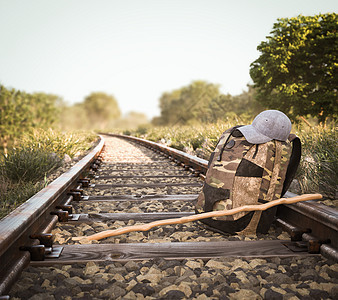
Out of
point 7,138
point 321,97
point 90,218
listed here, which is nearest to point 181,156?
point 90,218

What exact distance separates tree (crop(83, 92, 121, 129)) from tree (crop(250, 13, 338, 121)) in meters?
97.1

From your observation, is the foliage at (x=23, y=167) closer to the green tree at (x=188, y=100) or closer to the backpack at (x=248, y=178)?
the backpack at (x=248, y=178)

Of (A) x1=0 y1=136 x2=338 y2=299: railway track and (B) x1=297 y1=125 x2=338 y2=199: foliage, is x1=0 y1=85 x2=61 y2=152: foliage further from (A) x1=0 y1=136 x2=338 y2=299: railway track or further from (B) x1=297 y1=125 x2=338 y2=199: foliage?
(A) x1=0 y1=136 x2=338 y2=299: railway track

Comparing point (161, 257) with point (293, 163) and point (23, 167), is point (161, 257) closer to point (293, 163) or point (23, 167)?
point (293, 163)

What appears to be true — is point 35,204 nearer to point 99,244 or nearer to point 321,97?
point 99,244

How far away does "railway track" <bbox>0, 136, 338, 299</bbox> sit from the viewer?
1634mm

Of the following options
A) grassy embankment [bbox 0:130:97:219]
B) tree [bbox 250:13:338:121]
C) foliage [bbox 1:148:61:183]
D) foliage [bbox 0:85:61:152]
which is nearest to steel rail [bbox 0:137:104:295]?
grassy embankment [bbox 0:130:97:219]

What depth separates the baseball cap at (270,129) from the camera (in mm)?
2318

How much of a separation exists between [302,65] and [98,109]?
100375 mm

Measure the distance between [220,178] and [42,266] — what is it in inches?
55.9

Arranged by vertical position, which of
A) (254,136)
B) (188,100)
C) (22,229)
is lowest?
(22,229)

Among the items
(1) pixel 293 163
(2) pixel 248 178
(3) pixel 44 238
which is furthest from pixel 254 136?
(3) pixel 44 238

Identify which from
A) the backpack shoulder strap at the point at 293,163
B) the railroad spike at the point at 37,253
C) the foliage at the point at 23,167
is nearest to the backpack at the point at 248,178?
the backpack shoulder strap at the point at 293,163

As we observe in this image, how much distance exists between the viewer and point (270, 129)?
2322 mm
